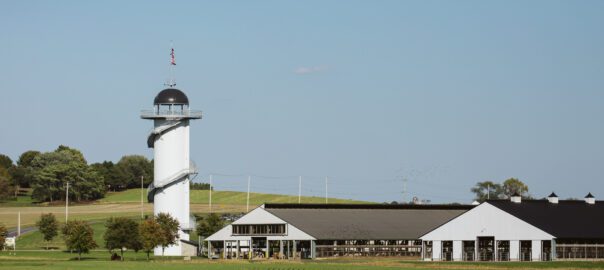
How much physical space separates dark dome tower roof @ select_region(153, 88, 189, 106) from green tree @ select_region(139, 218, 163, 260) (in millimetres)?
16114

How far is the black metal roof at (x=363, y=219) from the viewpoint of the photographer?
383ft

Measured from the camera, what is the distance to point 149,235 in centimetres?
11281

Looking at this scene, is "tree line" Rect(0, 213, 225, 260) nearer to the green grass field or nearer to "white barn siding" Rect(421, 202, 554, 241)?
"white barn siding" Rect(421, 202, 554, 241)

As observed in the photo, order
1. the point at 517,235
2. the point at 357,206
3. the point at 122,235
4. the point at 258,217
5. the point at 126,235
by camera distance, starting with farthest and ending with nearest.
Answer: the point at 357,206 < the point at 258,217 < the point at 126,235 < the point at 122,235 < the point at 517,235

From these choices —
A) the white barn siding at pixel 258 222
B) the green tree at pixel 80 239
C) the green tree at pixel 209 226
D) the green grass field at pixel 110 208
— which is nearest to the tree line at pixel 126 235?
the green tree at pixel 80 239

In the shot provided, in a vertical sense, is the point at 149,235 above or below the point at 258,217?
below

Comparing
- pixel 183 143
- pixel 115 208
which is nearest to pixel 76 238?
pixel 183 143

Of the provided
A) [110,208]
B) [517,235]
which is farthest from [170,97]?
[110,208]

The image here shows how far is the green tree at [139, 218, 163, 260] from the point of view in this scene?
113m

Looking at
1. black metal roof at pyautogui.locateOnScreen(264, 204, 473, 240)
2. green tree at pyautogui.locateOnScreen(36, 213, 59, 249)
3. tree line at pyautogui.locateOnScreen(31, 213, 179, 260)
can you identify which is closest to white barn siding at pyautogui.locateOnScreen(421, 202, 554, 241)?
black metal roof at pyautogui.locateOnScreen(264, 204, 473, 240)

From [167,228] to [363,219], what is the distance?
19.3 metres

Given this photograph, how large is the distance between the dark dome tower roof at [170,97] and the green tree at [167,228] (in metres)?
11.7

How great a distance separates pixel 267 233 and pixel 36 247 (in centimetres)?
3371

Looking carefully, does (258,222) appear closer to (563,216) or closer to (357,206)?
(357,206)
